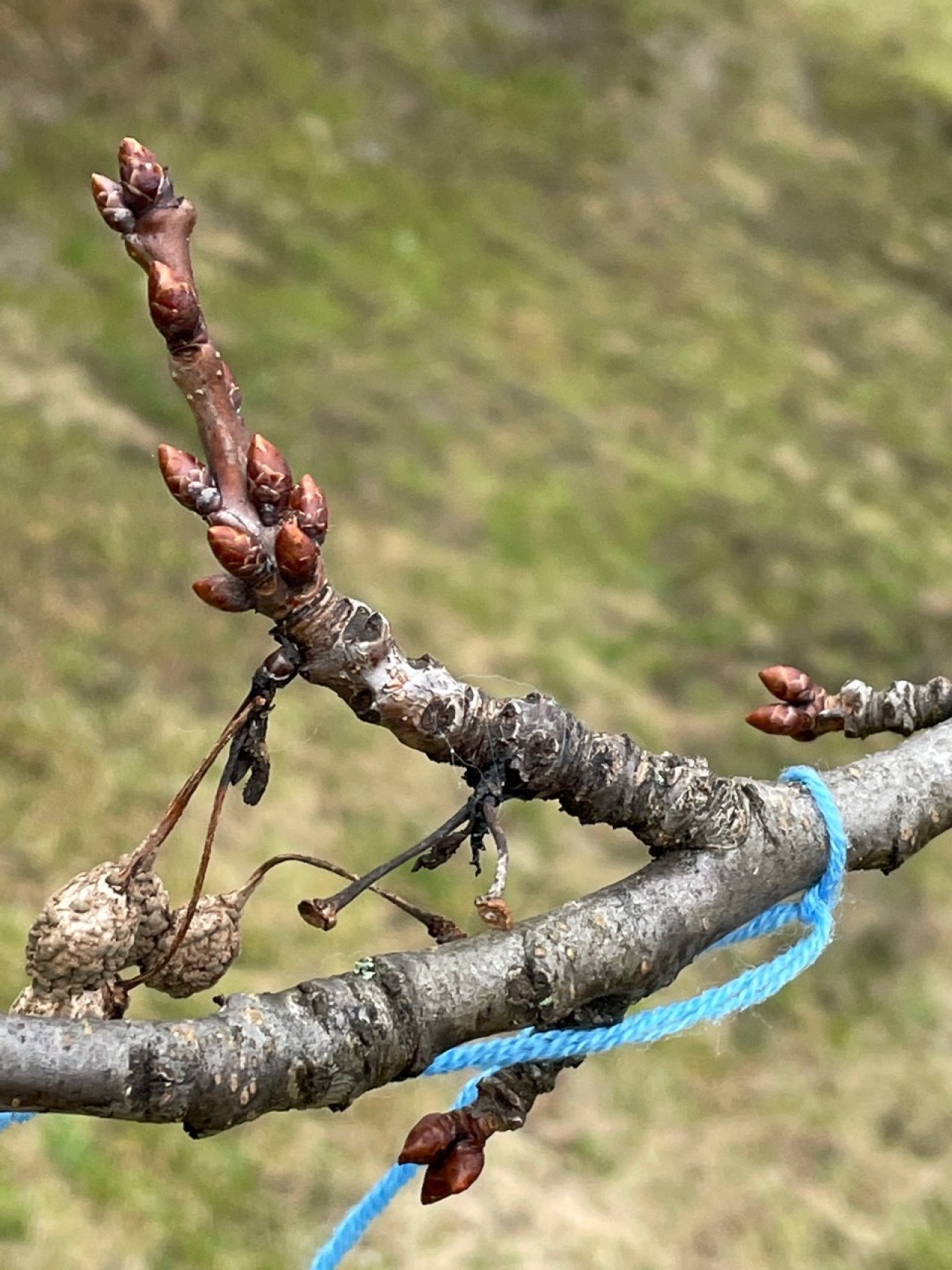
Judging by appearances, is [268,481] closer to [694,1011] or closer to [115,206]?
[115,206]

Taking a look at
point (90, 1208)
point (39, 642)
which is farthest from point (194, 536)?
point (90, 1208)

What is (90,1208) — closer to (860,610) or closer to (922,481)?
(860,610)

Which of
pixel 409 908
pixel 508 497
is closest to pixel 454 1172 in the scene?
pixel 409 908

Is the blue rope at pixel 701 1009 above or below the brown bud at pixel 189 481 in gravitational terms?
below

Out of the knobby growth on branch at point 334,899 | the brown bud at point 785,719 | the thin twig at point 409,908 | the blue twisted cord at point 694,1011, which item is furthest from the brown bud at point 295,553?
the brown bud at point 785,719

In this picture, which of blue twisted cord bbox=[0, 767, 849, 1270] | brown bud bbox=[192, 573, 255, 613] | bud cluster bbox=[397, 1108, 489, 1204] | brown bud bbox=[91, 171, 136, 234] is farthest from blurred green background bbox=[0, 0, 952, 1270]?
brown bud bbox=[91, 171, 136, 234]

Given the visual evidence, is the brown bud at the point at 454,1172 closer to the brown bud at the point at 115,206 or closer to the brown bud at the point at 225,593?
the brown bud at the point at 225,593
